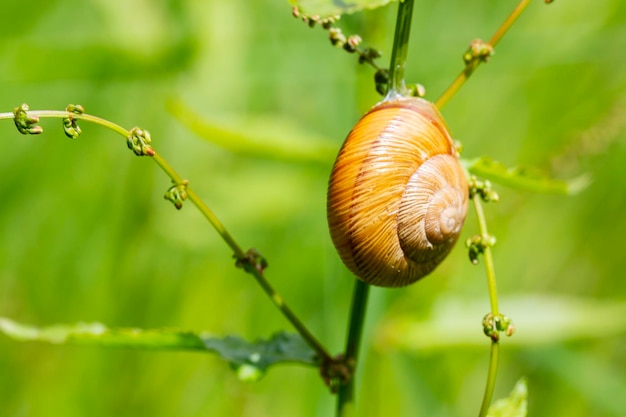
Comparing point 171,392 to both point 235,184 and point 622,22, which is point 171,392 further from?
point 622,22

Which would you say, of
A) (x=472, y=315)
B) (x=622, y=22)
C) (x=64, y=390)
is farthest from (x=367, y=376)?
(x=622, y=22)

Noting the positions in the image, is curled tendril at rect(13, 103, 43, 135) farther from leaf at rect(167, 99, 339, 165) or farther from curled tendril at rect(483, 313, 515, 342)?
leaf at rect(167, 99, 339, 165)

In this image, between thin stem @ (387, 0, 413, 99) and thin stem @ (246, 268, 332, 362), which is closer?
thin stem @ (387, 0, 413, 99)

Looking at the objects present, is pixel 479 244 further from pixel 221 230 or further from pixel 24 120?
pixel 24 120

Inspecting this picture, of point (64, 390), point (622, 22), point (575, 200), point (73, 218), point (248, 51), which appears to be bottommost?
point (64, 390)

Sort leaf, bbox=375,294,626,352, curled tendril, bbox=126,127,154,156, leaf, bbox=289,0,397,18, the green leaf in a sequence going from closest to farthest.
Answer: leaf, bbox=289,0,397,18, curled tendril, bbox=126,127,154,156, the green leaf, leaf, bbox=375,294,626,352

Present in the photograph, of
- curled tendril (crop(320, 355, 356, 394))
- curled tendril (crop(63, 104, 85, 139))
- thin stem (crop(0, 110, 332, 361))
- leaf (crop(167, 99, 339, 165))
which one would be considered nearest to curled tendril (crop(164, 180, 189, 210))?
thin stem (crop(0, 110, 332, 361))
